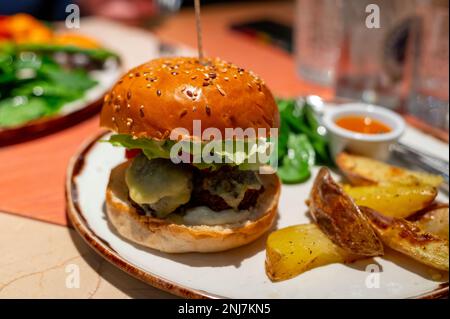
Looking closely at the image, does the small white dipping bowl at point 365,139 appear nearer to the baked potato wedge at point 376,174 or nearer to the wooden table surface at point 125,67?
the baked potato wedge at point 376,174

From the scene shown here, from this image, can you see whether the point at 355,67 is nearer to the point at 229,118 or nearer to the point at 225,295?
the point at 229,118

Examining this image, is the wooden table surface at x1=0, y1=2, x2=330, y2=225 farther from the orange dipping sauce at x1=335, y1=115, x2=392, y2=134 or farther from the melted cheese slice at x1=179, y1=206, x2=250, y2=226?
the orange dipping sauce at x1=335, y1=115, x2=392, y2=134

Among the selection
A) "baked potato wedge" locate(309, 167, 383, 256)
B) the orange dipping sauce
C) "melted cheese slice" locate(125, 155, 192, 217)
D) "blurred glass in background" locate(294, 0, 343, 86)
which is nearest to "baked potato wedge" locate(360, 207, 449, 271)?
"baked potato wedge" locate(309, 167, 383, 256)

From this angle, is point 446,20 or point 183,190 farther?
point 446,20

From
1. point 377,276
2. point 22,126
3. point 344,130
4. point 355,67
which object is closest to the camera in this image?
point 377,276

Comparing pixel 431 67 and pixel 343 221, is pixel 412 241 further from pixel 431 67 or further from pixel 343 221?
pixel 431 67

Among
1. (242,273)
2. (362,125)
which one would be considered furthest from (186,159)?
(362,125)
